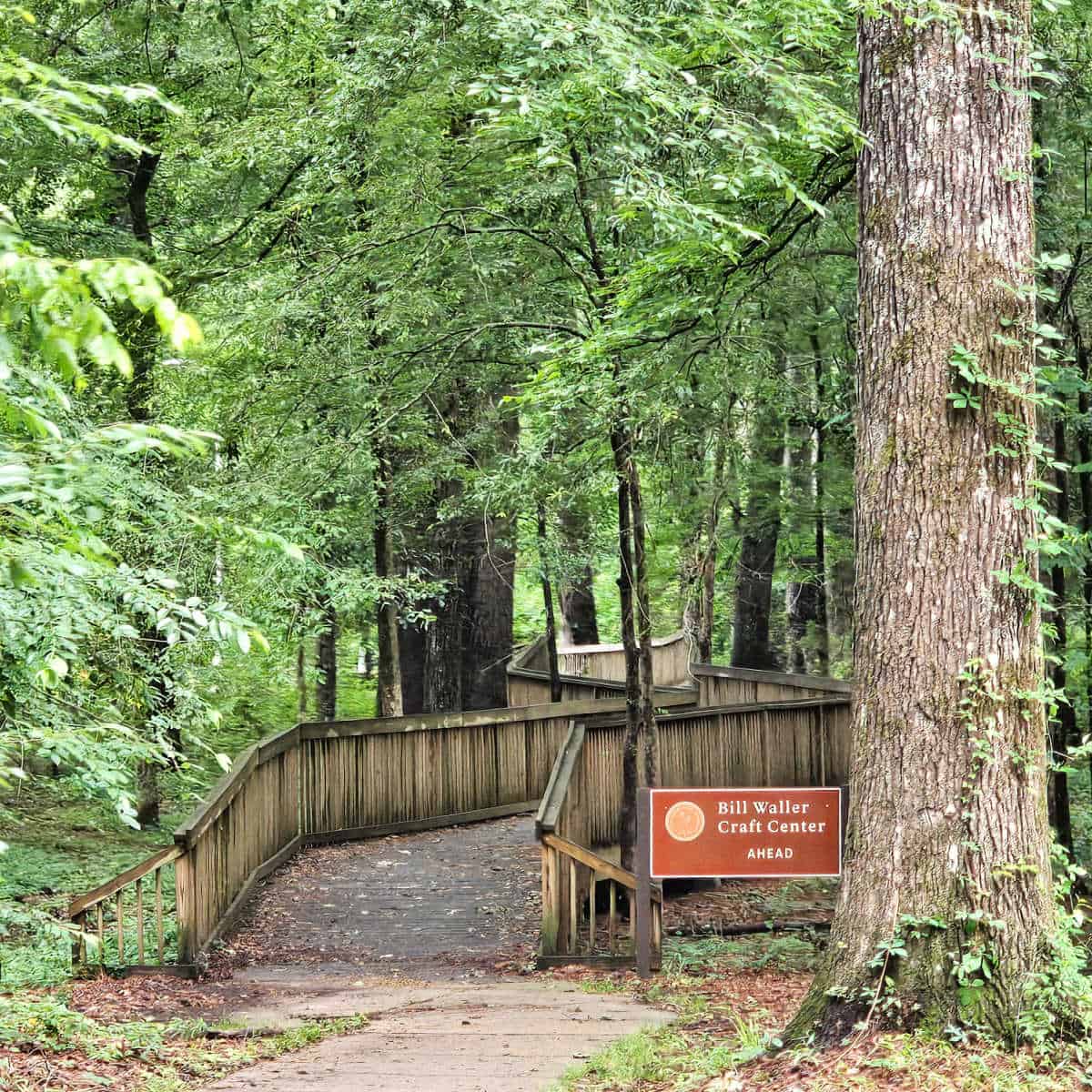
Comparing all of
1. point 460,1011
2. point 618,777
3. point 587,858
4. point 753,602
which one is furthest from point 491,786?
point 460,1011

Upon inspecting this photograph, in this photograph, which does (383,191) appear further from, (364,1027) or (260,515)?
(364,1027)

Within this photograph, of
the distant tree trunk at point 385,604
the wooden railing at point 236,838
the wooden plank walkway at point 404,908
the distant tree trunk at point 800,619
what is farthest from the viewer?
the distant tree trunk at point 800,619

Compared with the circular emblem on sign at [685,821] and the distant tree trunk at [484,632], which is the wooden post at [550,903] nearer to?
the circular emblem on sign at [685,821]

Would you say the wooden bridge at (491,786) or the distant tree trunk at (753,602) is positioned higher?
the distant tree trunk at (753,602)

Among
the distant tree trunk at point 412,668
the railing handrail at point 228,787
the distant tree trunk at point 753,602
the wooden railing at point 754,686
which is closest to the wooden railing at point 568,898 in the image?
the railing handrail at point 228,787

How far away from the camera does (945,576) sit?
195 inches

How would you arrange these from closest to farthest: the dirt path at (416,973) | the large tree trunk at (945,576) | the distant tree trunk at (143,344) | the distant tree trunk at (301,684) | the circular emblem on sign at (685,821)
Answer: the large tree trunk at (945,576), the dirt path at (416,973), the circular emblem on sign at (685,821), the distant tree trunk at (143,344), the distant tree trunk at (301,684)

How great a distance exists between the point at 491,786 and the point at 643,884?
22.2 ft

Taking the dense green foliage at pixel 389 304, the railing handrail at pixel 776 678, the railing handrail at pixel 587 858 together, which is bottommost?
the railing handrail at pixel 587 858

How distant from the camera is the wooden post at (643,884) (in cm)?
788

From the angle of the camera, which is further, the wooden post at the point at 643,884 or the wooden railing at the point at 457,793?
the wooden railing at the point at 457,793

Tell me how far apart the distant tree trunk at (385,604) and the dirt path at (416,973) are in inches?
80.4

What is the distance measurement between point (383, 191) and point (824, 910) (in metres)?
7.47

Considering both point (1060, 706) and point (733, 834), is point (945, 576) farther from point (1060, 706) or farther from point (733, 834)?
point (1060, 706)
